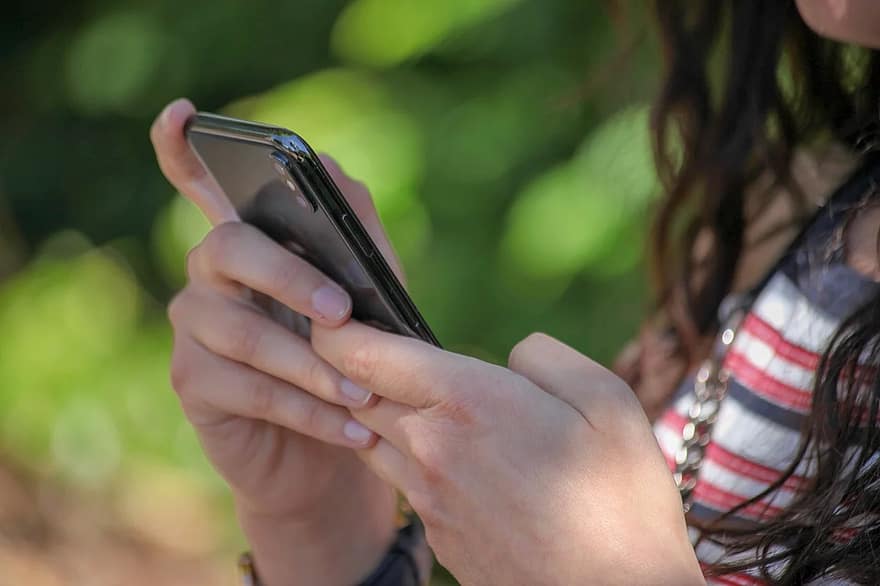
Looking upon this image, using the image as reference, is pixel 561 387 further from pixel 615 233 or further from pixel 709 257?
pixel 615 233

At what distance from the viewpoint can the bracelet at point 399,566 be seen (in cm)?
119

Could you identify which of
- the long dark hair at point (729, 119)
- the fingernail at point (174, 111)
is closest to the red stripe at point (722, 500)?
the long dark hair at point (729, 119)

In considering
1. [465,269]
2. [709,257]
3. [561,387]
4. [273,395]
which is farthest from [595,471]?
[465,269]

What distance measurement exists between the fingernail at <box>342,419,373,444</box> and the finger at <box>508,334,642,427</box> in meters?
0.16

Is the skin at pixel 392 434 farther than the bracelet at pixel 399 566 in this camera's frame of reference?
No

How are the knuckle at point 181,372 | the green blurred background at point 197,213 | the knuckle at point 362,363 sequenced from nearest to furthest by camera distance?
the knuckle at point 362,363 < the knuckle at point 181,372 < the green blurred background at point 197,213

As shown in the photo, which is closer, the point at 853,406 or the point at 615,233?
the point at 853,406

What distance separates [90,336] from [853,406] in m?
2.36

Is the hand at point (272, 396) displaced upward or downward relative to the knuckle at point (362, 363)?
upward

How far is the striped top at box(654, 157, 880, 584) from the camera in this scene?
1040 mm

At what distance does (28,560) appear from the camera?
2.82 metres

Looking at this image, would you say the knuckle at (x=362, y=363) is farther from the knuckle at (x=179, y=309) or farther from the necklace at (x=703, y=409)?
the necklace at (x=703, y=409)

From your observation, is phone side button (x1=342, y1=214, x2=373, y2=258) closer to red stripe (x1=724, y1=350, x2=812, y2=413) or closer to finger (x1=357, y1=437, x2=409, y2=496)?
finger (x1=357, y1=437, x2=409, y2=496)

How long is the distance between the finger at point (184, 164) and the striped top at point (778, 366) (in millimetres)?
517
